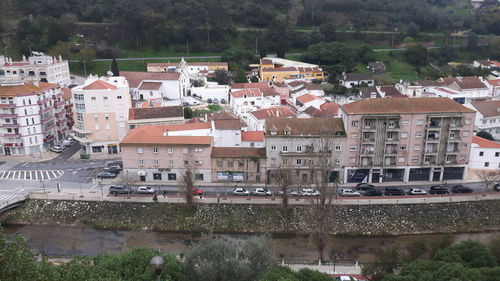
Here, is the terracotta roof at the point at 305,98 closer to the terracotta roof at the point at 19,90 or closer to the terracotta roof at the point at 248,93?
the terracotta roof at the point at 248,93

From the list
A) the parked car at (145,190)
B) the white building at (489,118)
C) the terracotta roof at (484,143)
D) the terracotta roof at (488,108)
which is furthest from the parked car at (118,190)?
the terracotta roof at (488,108)

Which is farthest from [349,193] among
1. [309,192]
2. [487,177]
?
[487,177]

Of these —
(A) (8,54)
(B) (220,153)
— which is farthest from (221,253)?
(A) (8,54)

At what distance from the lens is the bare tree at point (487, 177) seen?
36.7 meters

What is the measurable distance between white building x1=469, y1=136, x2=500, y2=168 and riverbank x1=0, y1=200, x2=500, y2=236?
5915 mm

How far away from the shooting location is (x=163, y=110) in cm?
4628

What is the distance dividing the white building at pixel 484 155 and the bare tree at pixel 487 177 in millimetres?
685

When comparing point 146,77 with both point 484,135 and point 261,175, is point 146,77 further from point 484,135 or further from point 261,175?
point 484,135

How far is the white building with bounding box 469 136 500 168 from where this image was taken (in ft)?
128

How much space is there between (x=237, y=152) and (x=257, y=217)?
6.96 metres

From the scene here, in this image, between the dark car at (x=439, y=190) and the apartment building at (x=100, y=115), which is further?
the apartment building at (x=100, y=115)

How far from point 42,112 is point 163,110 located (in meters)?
13.8

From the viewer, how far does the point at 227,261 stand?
66.3 feet

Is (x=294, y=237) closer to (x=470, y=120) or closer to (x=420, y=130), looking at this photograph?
(x=420, y=130)
